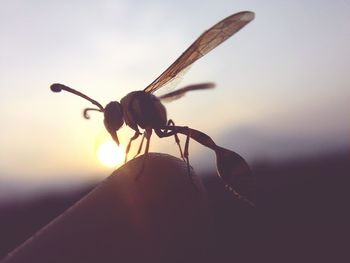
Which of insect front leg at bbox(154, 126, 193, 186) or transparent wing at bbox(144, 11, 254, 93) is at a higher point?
transparent wing at bbox(144, 11, 254, 93)

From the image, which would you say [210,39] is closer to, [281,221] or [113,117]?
[113,117]

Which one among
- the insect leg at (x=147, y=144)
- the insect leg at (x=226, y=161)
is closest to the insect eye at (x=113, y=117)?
the insect leg at (x=147, y=144)

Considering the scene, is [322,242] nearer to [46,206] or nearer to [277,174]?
[277,174]

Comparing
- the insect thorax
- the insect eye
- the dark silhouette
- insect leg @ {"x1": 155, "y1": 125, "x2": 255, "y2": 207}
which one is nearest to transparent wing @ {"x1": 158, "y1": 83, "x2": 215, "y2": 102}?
the insect thorax

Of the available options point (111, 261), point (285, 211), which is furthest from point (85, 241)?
point (285, 211)

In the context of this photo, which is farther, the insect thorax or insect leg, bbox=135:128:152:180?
the insect thorax

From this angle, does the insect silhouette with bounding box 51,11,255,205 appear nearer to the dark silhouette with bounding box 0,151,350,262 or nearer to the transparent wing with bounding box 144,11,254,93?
the transparent wing with bounding box 144,11,254,93

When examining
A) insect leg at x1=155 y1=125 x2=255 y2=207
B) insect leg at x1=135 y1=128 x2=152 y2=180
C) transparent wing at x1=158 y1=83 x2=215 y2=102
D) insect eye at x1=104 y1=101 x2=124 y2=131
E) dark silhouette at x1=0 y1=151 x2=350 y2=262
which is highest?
insect eye at x1=104 y1=101 x2=124 y2=131

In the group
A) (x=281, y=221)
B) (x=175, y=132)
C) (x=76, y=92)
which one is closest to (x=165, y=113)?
(x=175, y=132)
